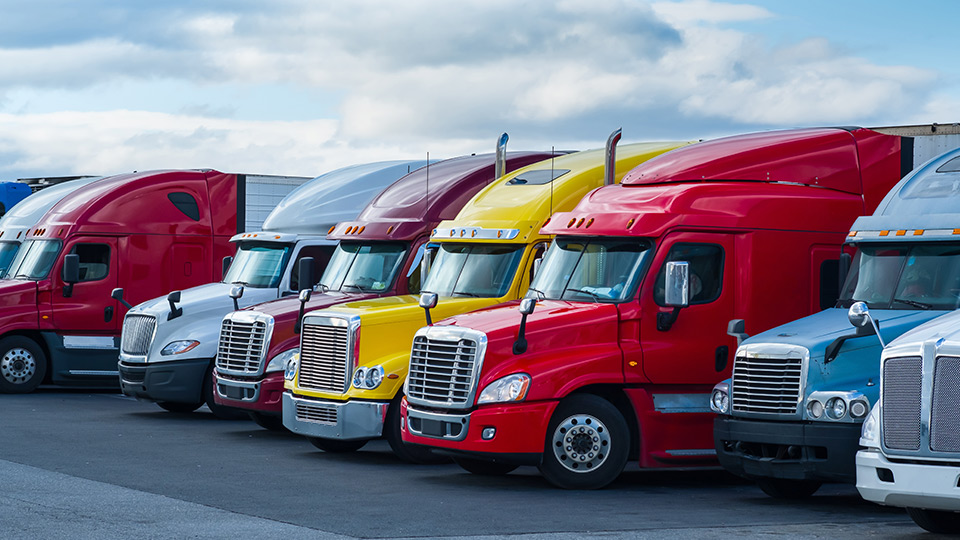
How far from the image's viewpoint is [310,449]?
649 inches

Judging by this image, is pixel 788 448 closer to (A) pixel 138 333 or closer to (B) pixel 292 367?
(B) pixel 292 367

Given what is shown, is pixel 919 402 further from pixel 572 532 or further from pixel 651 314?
pixel 651 314

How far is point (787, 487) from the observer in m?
12.6

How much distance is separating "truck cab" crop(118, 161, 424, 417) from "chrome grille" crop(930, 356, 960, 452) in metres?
10.7

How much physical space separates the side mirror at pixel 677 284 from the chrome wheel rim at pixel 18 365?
13.5 meters

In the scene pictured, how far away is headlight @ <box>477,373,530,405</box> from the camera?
42.1 feet

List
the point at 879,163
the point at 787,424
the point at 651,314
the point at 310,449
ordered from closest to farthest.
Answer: the point at 787,424, the point at 651,314, the point at 879,163, the point at 310,449

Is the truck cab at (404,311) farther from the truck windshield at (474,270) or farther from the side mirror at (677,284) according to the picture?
the side mirror at (677,284)

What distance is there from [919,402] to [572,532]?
8.58 feet

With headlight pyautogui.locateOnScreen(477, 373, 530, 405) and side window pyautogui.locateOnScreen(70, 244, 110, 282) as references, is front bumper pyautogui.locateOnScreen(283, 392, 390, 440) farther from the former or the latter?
side window pyautogui.locateOnScreen(70, 244, 110, 282)

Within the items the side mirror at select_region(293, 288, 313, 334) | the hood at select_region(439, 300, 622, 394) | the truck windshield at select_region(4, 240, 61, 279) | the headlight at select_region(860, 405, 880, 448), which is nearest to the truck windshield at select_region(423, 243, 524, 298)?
the side mirror at select_region(293, 288, 313, 334)

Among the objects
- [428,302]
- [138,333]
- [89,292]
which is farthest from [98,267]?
[428,302]

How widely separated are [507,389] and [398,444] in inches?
96.6

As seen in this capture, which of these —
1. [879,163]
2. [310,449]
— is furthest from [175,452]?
[879,163]
